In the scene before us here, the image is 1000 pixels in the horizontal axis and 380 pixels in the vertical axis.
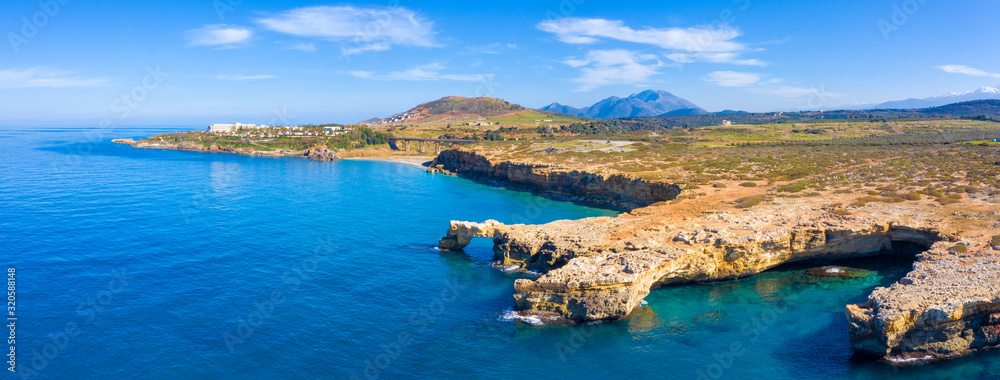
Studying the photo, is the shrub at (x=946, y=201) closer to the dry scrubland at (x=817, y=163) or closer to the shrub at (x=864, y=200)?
the dry scrubland at (x=817, y=163)

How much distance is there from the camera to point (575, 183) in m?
72.2

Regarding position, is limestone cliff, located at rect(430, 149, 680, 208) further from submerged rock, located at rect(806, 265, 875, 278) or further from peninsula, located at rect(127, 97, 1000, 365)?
submerged rock, located at rect(806, 265, 875, 278)

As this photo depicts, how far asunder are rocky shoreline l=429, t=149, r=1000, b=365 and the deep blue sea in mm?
1094

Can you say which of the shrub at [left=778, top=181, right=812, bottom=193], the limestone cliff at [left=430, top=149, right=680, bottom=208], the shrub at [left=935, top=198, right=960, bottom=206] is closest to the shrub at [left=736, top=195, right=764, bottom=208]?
the shrub at [left=778, top=181, right=812, bottom=193]

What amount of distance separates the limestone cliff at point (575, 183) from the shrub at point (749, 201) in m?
9.80

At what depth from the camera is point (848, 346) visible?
24.5m

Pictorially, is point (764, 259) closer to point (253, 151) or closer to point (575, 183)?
point (575, 183)

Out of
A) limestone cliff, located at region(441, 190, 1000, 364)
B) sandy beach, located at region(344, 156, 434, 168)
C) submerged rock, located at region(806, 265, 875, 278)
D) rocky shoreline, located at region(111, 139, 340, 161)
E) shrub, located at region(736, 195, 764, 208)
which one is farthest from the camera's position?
rocky shoreline, located at region(111, 139, 340, 161)

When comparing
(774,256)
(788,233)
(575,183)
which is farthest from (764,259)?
(575,183)

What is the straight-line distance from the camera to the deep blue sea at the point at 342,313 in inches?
904

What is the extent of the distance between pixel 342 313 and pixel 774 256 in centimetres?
2825

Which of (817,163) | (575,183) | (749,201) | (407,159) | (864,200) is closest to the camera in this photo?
(864,200)

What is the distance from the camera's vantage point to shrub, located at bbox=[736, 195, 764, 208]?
4459 centimetres

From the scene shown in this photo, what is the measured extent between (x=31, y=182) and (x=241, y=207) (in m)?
39.3
